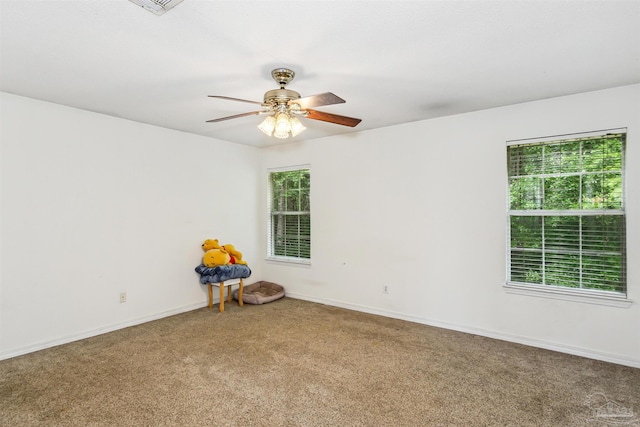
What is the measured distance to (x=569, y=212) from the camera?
10.3 feet

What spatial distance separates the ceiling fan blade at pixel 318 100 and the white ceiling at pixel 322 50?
0.27 meters

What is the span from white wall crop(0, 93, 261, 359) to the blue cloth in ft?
0.58

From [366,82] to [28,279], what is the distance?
11.6ft

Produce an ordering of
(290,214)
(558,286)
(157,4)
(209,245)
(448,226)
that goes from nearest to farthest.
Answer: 1. (157,4)
2. (558,286)
3. (448,226)
4. (209,245)
5. (290,214)

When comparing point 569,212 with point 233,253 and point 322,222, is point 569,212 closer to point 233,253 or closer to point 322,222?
point 322,222

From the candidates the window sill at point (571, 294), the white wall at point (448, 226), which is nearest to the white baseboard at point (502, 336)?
the white wall at point (448, 226)

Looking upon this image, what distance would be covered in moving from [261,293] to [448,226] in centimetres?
281

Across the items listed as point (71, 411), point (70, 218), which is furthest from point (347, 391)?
point (70, 218)

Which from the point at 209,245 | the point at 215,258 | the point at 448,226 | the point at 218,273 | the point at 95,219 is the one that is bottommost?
the point at 218,273

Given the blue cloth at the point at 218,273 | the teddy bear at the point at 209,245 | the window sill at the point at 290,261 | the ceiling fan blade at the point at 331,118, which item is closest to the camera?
the ceiling fan blade at the point at 331,118

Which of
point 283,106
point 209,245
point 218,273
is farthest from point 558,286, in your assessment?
point 209,245

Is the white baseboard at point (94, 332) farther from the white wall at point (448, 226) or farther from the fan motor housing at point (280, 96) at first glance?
the fan motor housing at point (280, 96)

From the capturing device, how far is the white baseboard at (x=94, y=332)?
10.0 feet

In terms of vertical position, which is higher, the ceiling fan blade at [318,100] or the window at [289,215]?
the ceiling fan blade at [318,100]
